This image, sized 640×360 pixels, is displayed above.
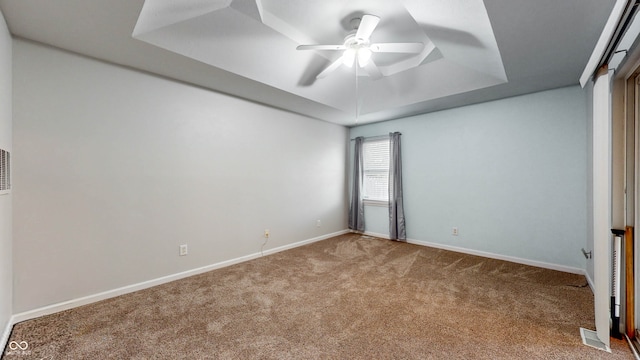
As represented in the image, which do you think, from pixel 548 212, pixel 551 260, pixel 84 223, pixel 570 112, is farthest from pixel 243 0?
pixel 551 260

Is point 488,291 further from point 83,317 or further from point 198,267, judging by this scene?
point 83,317

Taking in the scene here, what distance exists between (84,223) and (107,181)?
42cm

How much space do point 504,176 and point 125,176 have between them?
4.65 m

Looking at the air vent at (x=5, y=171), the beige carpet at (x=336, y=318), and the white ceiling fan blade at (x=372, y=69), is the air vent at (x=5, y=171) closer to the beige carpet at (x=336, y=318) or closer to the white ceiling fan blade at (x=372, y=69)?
the beige carpet at (x=336, y=318)

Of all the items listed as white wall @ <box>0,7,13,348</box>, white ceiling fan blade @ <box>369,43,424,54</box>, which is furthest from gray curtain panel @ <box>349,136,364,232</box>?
Answer: white wall @ <box>0,7,13,348</box>

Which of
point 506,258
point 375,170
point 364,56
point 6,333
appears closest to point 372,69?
point 364,56

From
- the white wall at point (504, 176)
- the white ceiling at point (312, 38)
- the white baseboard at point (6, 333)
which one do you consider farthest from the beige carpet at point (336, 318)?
the white ceiling at point (312, 38)

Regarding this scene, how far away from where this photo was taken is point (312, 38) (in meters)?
2.72

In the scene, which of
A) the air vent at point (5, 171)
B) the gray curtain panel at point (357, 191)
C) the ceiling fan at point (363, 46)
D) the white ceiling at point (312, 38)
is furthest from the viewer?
the gray curtain panel at point (357, 191)

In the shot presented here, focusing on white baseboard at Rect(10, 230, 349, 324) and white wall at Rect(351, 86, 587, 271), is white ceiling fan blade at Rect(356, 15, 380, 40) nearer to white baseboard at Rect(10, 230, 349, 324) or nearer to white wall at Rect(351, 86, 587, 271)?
white wall at Rect(351, 86, 587, 271)

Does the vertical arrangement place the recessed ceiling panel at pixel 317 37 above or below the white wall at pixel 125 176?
above

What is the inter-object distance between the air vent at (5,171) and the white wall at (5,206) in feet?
0.15

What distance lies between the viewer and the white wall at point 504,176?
3100 millimetres

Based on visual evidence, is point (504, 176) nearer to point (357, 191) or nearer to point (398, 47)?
point (357, 191)
